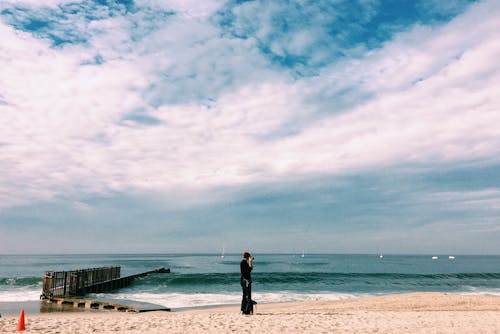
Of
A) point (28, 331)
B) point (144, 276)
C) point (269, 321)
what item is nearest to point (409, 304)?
point (269, 321)

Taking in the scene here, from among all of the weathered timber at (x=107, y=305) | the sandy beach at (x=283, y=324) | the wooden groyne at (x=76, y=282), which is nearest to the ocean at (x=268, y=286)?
the wooden groyne at (x=76, y=282)

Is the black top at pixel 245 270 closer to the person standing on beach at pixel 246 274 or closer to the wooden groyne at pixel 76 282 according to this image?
the person standing on beach at pixel 246 274

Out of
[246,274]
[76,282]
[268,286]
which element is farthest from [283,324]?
[268,286]

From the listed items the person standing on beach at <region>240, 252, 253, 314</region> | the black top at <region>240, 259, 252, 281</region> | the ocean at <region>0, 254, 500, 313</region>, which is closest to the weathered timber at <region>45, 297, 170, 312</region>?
the ocean at <region>0, 254, 500, 313</region>

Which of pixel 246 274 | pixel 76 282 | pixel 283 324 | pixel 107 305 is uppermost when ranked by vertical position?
pixel 246 274

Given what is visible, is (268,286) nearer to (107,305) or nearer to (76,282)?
(76,282)

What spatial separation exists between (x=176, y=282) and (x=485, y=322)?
113 ft

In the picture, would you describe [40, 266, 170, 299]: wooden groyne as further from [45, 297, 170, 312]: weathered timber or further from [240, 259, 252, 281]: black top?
[240, 259, 252, 281]: black top

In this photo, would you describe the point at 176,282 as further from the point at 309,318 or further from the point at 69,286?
the point at 309,318

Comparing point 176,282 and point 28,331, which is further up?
→ point 28,331

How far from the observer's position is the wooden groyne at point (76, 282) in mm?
22312

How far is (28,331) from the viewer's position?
34.7 ft

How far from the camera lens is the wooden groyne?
22312 millimetres

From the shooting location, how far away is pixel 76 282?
80.3 feet
